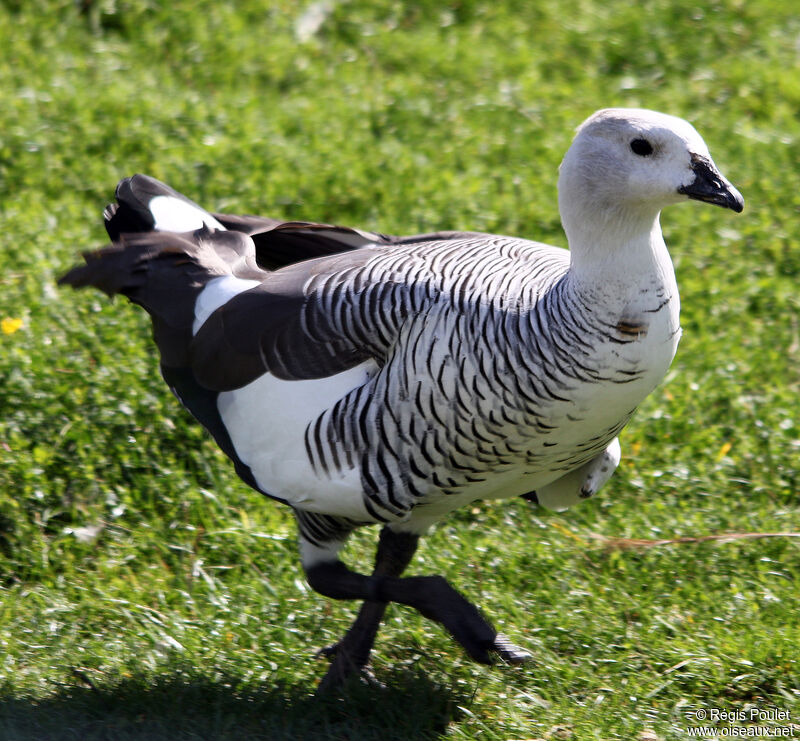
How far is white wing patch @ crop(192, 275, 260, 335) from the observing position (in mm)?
4125

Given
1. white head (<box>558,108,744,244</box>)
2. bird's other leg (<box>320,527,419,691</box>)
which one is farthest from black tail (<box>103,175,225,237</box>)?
white head (<box>558,108,744,244</box>)

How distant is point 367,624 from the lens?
4074 millimetres

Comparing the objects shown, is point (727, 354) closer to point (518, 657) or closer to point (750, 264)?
point (750, 264)

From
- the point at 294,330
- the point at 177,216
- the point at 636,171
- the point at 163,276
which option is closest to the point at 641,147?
the point at 636,171

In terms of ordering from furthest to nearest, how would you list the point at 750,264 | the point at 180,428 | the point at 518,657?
the point at 750,264 → the point at 180,428 → the point at 518,657

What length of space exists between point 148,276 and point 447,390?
1.28 m

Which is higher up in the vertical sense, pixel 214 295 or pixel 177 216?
pixel 177 216

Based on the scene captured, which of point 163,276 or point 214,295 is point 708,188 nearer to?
point 214,295

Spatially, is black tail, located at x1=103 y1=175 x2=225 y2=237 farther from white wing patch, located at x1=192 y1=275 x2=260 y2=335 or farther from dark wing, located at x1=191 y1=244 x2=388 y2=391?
dark wing, located at x1=191 y1=244 x2=388 y2=391

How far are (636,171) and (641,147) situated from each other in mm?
81

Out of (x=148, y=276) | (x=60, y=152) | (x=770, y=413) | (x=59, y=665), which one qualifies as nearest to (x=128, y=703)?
(x=59, y=665)

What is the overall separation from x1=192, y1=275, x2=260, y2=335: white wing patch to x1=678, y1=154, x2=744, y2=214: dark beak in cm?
155

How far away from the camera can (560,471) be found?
3.86m

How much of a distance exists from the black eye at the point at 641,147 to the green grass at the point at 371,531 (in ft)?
5.77
